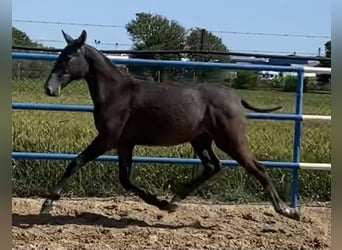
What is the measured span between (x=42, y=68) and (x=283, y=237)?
120 inches

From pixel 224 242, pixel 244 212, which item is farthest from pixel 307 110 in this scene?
pixel 224 242

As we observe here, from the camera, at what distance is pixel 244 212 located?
5879 millimetres

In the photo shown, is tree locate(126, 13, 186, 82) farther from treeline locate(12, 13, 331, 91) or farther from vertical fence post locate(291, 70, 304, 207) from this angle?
vertical fence post locate(291, 70, 304, 207)

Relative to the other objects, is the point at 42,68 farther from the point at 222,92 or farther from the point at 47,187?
the point at 222,92

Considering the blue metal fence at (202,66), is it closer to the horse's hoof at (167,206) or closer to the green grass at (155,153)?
the green grass at (155,153)

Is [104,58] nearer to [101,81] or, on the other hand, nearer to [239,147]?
[101,81]

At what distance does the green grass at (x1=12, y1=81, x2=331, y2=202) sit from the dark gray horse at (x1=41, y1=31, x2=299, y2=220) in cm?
89

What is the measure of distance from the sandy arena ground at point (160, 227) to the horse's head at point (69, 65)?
1.12 meters

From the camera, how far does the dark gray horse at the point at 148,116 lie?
506 cm

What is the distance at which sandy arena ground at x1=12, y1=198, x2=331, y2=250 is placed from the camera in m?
4.60

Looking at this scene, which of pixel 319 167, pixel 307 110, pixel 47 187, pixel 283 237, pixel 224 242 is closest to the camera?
pixel 224 242

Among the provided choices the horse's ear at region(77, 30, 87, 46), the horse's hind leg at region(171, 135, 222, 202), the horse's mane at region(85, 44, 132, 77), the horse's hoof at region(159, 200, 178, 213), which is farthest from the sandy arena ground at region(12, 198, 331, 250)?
the horse's ear at region(77, 30, 87, 46)

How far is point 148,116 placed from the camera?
5.11m

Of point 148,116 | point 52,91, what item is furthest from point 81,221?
point 52,91
